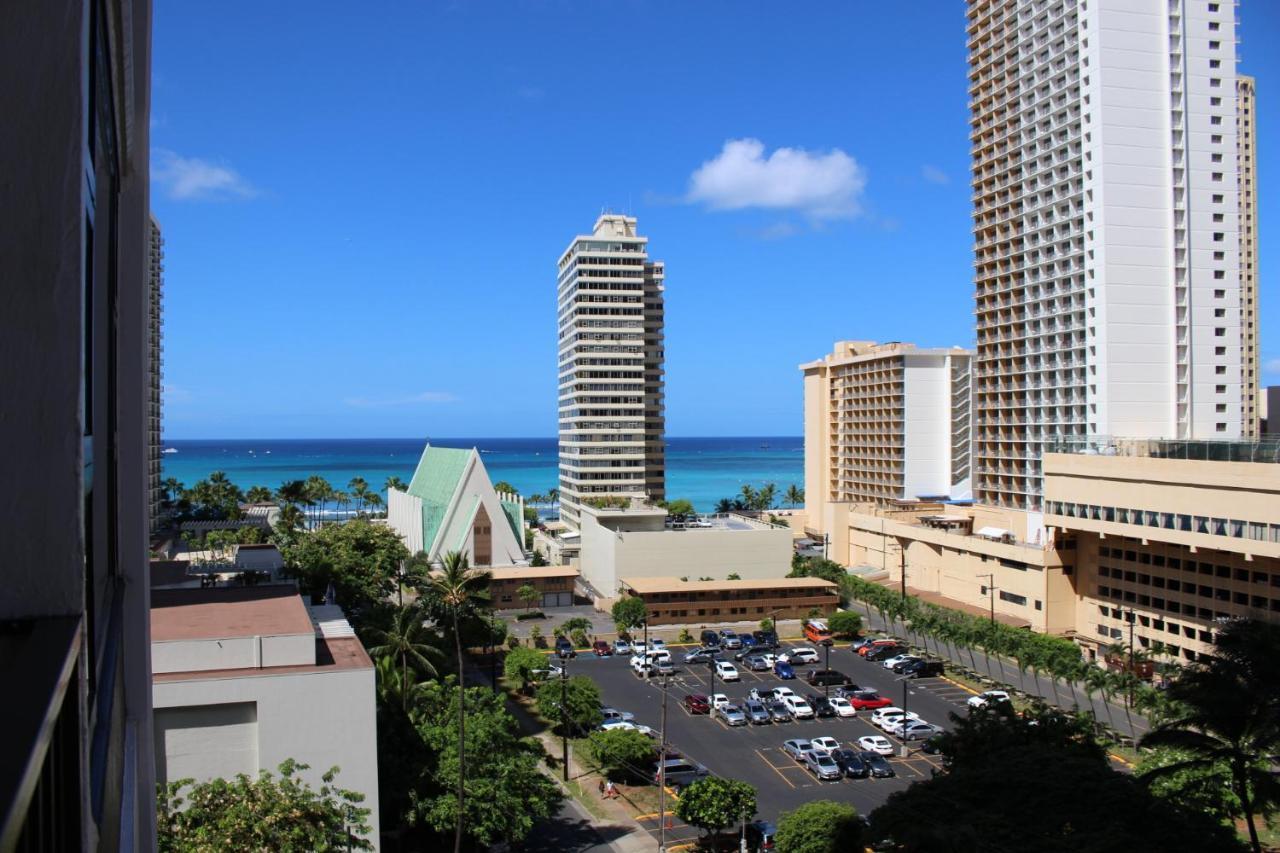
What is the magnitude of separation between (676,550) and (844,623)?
12.1m

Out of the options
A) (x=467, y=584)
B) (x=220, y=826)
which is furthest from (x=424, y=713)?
(x=220, y=826)

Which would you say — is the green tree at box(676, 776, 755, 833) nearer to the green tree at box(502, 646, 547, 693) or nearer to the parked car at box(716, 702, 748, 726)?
the parked car at box(716, 702, 748, 726)

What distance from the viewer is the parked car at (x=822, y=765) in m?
29.5

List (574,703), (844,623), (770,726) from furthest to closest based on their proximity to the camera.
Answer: (844,623), (770,726), (574,703)

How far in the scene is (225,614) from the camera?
22266 millimetres

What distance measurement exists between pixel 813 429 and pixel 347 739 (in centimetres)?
6511

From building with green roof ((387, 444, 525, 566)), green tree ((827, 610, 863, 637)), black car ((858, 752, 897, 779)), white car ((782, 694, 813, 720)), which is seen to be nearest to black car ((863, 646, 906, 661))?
green tree ((827, 610, 863, 637))

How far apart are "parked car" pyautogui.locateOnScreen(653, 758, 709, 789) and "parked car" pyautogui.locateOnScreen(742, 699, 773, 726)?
207 inches

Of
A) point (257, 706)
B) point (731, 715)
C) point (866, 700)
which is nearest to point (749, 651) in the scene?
point (866, 700)

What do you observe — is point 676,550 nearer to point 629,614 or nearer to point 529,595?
point 629,614

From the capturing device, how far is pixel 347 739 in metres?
19.6

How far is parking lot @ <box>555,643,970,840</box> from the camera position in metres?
28.6

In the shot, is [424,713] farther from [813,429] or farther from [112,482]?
[813,429]

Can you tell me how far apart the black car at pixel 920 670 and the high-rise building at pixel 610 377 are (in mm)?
35431
